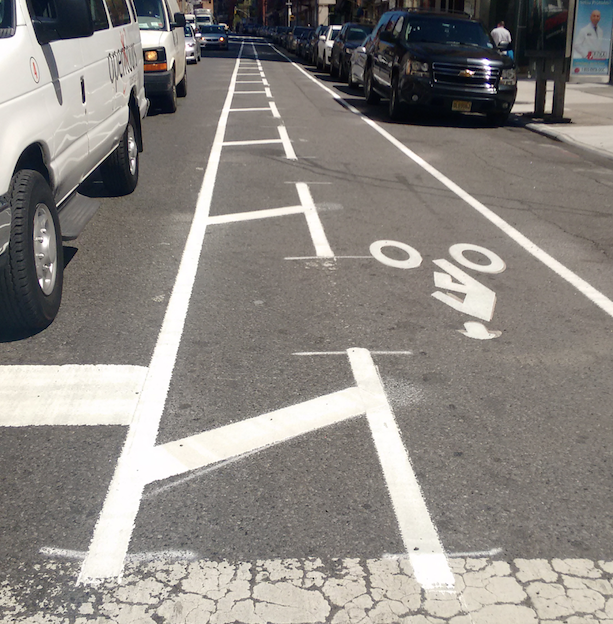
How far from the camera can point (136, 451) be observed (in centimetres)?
373

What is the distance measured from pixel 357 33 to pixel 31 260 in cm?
2384

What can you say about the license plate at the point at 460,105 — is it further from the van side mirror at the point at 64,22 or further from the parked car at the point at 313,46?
the parked car at the point at 313,46

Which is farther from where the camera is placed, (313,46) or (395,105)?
(313,46)

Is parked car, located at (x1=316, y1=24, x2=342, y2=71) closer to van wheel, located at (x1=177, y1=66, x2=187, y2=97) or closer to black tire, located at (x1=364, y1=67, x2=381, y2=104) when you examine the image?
black tire, located at (x1=364, y1=67, x2=381, y2=104)

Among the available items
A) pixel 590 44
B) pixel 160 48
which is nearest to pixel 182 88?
pixel 160 48

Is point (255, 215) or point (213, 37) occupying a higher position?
point (255, 215)

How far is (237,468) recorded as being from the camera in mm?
3592

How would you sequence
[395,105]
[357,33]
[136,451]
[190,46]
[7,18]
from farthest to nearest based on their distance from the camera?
[190,46] → [357,33] → [395,105] → [7,18] → [136,451]

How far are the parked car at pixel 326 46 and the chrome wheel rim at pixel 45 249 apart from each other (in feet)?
84.9

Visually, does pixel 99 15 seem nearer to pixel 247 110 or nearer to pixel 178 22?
pixel 178 22

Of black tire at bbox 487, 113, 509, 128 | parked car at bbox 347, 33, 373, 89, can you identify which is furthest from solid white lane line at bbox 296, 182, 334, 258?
parked car at bbox 347, 33, 373, 89

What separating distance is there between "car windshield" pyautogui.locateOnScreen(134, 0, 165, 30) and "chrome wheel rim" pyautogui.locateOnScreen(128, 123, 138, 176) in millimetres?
7525

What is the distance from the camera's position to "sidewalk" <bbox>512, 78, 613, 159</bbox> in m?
13.9

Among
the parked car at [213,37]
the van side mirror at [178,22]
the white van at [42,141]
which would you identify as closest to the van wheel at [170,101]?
the van side mirror at [178,22]
